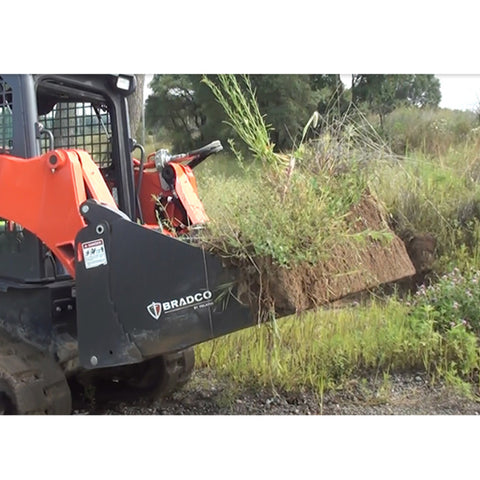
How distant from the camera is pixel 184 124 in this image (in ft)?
30.1

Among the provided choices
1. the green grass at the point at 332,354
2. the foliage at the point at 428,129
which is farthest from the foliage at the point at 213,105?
the green grass at the point at 332,354

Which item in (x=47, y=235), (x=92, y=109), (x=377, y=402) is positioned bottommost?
(x=377, y=402)

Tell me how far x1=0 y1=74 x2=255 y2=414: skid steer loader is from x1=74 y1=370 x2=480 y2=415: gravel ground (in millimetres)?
171

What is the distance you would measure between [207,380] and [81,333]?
1.55 m

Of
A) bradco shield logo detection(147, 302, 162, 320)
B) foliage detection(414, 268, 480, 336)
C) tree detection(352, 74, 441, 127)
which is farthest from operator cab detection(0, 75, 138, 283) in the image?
tree detection(352, 74, 441, 127)

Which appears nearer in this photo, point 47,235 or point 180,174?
point 47,235

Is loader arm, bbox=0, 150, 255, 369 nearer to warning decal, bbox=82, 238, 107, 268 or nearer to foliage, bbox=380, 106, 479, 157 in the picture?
warning decal, bbox=82, 238, 107, 268

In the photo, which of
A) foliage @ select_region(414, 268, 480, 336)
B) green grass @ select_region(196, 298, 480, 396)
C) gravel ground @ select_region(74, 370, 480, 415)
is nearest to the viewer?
gravel ground @ select_region(74, 370, 480, 415)

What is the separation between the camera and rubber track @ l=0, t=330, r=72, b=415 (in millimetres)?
3121

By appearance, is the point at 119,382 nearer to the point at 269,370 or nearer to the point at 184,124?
the point at 269,370

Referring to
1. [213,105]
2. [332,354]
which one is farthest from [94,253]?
[213,105]

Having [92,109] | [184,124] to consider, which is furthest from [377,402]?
[184,124]

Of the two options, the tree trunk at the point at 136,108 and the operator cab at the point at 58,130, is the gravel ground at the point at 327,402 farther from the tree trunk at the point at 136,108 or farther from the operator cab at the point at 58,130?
the tree trunk at the point at 136,108

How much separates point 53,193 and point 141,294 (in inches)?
30.4
